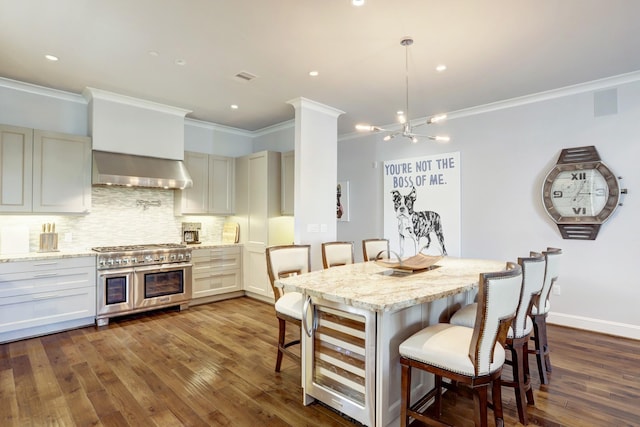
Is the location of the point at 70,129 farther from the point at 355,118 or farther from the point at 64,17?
the point at 355,118

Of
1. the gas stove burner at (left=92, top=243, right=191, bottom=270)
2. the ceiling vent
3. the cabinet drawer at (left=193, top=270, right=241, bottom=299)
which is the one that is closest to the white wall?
the ceiling vent

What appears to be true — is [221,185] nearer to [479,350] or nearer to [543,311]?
[543,311]

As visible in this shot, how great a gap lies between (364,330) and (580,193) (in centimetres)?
350

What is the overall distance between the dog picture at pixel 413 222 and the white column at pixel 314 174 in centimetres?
130

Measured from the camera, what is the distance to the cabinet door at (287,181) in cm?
522

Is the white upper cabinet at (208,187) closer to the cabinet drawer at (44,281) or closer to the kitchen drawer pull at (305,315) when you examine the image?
the cabinet drawer at (44,281)

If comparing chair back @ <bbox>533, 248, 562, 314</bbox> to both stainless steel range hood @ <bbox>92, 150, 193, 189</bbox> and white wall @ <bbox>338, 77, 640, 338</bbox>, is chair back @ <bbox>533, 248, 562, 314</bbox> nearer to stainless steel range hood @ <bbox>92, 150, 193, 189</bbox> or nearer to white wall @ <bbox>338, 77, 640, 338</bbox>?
white wall @ <bbox>338, 77, 640, 338</bbox>

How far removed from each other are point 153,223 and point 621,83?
6255 mm

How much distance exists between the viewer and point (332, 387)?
231 cm

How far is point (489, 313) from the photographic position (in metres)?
1.73

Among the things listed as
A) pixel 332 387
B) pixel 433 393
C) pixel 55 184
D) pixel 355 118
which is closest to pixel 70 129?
pixel 55 184

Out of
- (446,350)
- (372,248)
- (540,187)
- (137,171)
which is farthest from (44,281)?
(540,187)

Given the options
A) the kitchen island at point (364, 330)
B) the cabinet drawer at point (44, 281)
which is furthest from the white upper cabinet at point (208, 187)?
the kitchen island at point (364, 330)

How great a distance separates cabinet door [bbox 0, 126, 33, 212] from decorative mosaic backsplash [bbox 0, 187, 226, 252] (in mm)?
348
